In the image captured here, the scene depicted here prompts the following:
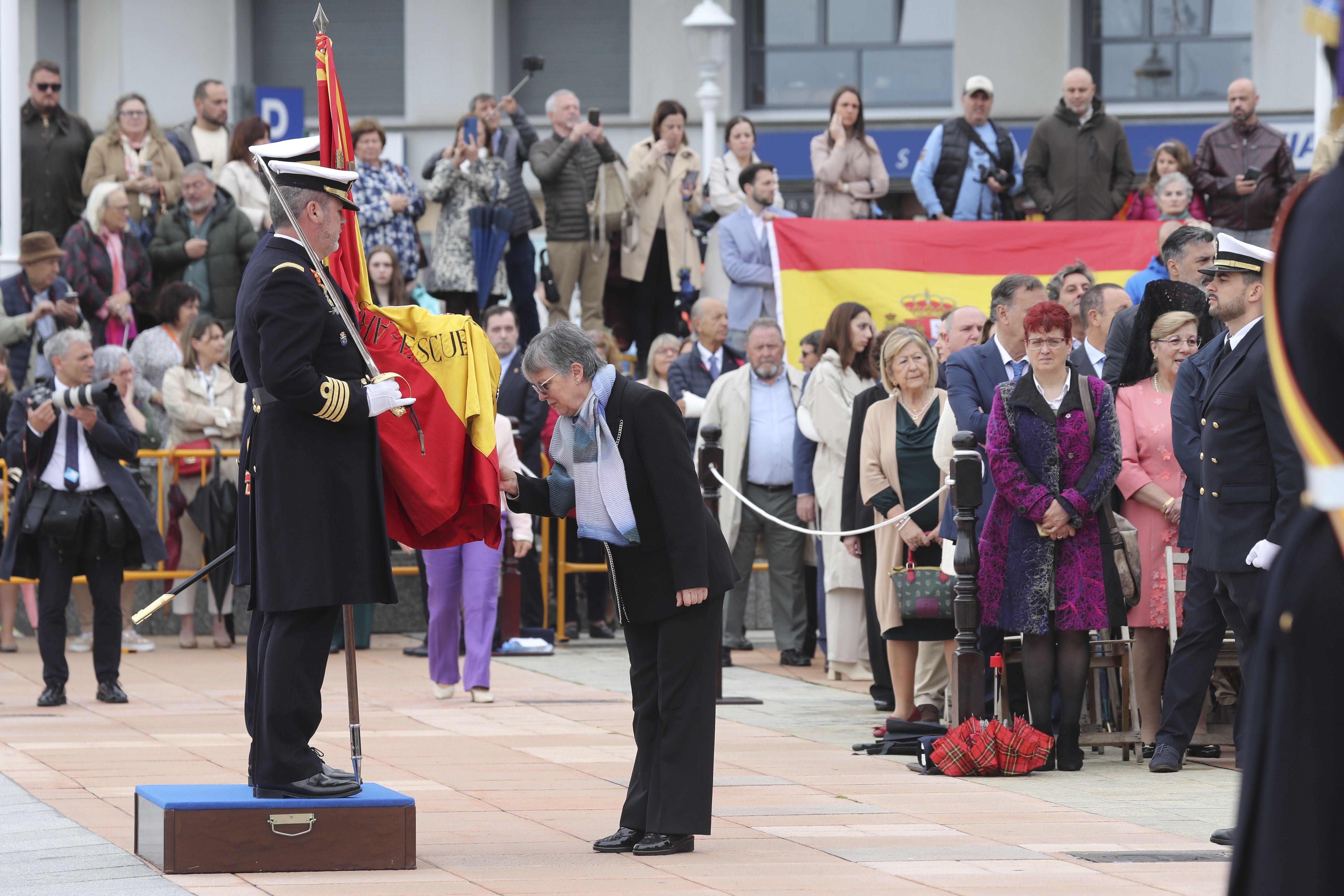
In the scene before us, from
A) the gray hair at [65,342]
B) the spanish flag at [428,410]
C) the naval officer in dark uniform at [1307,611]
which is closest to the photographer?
the naval officer in dark uniform at [1307,611]

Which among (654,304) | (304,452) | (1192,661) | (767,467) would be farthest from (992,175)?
(304,452)

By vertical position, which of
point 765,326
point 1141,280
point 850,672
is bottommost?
point 850,672

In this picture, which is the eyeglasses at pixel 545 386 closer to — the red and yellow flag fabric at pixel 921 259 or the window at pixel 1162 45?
the red and yellow flag fabric at pixel 921 259

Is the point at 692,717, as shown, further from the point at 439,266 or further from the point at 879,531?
the point at 439,266

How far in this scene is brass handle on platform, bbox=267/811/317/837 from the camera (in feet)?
20.8

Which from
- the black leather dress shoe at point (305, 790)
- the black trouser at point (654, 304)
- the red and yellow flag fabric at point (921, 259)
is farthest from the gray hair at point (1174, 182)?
the black leather dress shoe at point (305, 790)

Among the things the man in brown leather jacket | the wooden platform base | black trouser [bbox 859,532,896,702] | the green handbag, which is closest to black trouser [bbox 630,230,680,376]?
the man in brown leather jacket

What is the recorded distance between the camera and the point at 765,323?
13.1 m

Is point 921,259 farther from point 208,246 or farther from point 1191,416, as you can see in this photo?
point 1191,416

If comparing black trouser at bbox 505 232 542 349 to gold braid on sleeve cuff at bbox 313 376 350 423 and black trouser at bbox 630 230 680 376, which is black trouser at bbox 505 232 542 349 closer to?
black trouser at bbox 630 230 680 376

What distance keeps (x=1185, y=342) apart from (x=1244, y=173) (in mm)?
6818

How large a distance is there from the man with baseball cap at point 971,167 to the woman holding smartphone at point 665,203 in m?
1.96

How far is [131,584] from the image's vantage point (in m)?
14.0

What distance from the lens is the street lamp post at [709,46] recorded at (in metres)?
19.1
